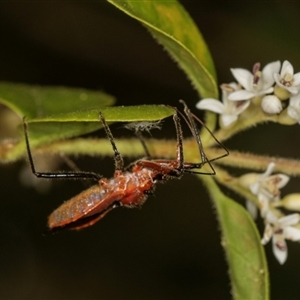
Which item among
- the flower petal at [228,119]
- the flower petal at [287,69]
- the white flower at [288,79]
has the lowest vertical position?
the flower petal at [228,119]

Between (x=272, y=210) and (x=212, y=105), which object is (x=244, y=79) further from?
(x=272, y=210)

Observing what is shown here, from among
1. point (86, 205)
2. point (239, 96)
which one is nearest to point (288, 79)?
point (239, 96)

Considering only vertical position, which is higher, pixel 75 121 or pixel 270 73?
pixel 75 121

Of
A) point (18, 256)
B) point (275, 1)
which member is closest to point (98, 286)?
point (18, 256)

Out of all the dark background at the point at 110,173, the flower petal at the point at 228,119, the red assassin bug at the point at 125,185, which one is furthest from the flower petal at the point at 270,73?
the dark background at the point at 110,173

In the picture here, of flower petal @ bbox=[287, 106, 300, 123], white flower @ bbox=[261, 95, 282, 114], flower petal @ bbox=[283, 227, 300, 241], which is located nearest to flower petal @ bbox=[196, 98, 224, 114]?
white flower @ bbox=[261, 95, 282, 114]

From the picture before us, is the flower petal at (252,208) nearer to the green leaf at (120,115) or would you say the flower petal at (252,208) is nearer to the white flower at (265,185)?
the white flower at (265,185)
